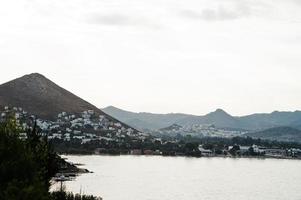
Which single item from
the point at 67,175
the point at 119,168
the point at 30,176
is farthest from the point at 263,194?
the point at 30,176

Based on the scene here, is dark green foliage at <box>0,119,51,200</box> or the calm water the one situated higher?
dark green foliage at <box>0,119,51,200</box>

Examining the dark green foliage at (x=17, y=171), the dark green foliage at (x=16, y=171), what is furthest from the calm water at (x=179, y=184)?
the dark green foliage at (x=16, y=171)

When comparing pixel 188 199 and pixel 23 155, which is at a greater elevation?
pixel 23 155

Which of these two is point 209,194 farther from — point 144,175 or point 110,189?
point 144,175

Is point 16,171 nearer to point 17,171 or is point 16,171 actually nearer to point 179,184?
point 17,171

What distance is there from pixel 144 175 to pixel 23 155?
109 meters

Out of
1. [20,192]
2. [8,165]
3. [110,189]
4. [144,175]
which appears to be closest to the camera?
[20,192]

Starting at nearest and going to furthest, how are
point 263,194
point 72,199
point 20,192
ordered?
point 20,192 → point 72,199 → point 263,194

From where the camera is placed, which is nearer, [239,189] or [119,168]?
[239,189]

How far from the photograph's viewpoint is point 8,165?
3984cm

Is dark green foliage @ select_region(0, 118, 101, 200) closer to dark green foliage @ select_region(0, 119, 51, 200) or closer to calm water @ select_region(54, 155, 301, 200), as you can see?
dark green foliage @ select_region(0, 119, 51, 200)

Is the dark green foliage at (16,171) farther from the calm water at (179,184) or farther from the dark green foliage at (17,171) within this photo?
the calm water at (179,184)

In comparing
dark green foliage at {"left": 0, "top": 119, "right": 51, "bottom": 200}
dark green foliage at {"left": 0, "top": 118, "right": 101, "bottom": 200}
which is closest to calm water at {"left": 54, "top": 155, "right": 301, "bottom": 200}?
dark green foliage at {"left": 0, "top": 118, "right": 101, "bottom": 200}

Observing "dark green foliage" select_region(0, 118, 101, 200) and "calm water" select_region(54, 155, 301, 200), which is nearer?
"dark green foliage" select_region(0, 118, 101, 200)
